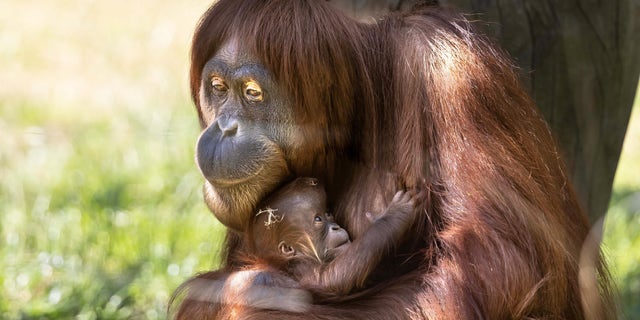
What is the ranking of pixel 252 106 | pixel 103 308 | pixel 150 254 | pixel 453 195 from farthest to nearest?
pixel 150 254 < pixel 103 308 < pixel 252 106 < pixel 453 195

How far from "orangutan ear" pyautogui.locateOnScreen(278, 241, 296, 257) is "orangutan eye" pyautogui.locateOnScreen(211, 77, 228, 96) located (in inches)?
18.7

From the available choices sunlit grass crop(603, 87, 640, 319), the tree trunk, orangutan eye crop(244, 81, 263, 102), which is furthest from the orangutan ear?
sunlit grass crop(603, 87, 640, 319)

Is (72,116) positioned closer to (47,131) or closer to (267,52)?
(47,131)

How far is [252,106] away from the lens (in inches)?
114

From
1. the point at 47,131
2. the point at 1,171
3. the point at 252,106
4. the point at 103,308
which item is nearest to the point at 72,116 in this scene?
the point at 47,131

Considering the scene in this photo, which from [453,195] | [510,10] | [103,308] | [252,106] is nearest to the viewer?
[453,195]

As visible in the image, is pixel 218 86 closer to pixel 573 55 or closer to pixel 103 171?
pixel 573 55

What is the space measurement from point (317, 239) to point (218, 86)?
0.53 m

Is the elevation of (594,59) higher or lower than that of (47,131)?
higher

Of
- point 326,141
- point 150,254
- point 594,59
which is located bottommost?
point 150,254

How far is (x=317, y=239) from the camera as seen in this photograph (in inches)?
114

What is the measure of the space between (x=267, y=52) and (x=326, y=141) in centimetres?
33

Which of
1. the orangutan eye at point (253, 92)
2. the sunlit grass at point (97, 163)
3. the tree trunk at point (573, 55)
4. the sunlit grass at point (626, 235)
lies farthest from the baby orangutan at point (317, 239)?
the sunlit grass at point (626, 235)

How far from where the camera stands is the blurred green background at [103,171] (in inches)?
180
